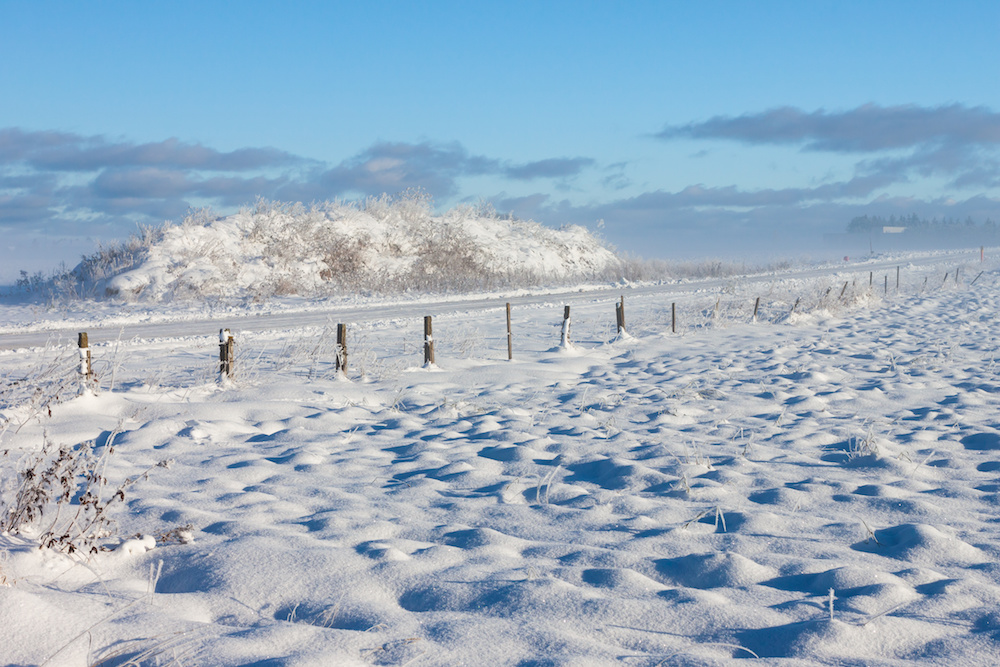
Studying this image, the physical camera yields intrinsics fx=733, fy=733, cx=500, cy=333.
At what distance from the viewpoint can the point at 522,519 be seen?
4715 millimetres

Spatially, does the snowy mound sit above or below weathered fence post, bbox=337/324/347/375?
above

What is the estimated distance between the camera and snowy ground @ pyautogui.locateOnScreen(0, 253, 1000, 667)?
9.71 ft

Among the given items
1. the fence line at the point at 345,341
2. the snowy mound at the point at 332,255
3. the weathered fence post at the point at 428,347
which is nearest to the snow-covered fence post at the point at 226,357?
the fence line at the point at 345,341

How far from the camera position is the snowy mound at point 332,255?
25.6 m

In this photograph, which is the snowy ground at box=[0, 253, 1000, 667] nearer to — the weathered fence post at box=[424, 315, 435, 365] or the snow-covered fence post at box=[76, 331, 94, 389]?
the snow-covered fence post at box=[76, 331, 94, 389]

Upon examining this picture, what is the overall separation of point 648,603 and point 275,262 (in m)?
27.2

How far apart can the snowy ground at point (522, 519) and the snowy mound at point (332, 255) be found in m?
15.3

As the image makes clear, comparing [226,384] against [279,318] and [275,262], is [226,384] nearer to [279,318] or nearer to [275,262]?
[279,318]

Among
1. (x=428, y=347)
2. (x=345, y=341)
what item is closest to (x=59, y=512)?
(x=345, y=341)

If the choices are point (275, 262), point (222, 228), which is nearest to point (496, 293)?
point (275, 262)

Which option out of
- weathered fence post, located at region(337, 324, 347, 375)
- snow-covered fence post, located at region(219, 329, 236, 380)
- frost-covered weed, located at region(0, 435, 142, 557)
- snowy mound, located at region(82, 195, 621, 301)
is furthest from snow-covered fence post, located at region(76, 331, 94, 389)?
snowy mound, located at region(82, 195, 621, 301)

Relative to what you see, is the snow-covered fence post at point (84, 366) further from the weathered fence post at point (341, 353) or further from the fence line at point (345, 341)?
the weathered fence post at point (341, 353)

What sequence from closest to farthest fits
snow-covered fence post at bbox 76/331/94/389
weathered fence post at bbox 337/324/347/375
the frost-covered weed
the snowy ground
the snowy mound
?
the snowy ground, the frost-covered weed, snow-covered fence post at bbox 76/331/94/389, weathered fence post at bbox 337/324/347/375, the snowy mound

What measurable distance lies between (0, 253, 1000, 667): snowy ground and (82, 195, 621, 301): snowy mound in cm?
1530
